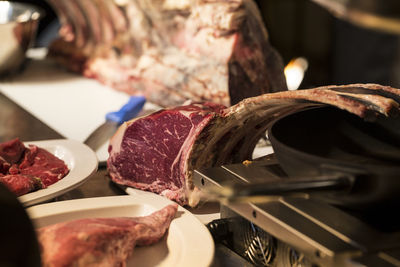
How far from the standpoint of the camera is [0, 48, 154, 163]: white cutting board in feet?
8.16

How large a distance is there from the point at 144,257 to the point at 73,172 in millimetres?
416

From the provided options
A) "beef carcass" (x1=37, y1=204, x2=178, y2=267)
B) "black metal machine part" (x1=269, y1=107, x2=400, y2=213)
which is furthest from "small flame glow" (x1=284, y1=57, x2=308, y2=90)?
"beef carcass" (x1=37, y1=204, x2=178, y2=267)

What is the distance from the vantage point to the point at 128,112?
2393 mm

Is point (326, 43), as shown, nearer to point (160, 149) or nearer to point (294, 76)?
point (294, 76)

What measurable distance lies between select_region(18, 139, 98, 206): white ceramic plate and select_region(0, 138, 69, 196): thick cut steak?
26mm

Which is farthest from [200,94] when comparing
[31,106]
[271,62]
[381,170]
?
[381,170]

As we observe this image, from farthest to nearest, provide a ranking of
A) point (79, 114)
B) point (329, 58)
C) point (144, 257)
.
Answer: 1. point (329, 58)
2. point (79, 114)
3. point (144, 257)

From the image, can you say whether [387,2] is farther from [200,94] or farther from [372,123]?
[372,123]

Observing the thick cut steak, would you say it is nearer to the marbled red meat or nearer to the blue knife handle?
the marbled red meat

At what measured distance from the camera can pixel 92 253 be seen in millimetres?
1135

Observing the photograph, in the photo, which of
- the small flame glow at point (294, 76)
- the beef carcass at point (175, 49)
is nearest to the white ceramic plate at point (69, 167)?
the beef carcass at point (175, 49)

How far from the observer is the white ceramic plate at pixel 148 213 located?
1.21 meters

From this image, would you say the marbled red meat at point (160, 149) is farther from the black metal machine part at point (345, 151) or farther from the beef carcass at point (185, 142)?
the black metal machine part at point (345, 151)

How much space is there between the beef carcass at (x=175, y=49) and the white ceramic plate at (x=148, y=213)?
36.8 inches
